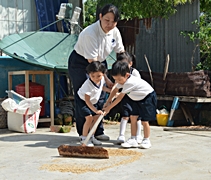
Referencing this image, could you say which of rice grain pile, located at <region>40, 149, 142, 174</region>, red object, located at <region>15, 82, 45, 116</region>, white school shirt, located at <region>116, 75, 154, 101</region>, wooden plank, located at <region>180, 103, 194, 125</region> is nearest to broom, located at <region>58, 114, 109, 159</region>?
rice grain pile, located at <region>40, 149, 142, 174</region>

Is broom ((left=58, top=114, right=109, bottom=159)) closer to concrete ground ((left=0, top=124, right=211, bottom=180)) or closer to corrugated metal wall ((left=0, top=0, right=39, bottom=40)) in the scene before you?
concrete ground ((left=0, top=124, right=211, bottom=180))

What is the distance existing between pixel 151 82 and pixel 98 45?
2642 mm

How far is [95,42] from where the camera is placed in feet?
14.8

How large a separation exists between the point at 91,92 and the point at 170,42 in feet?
10.3

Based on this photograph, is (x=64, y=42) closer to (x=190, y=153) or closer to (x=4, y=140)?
(x=4, y=140)

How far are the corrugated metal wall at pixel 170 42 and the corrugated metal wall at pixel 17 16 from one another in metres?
2.23

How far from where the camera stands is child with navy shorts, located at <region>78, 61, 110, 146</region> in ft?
14.4

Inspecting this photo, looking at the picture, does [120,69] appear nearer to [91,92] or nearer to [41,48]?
[91,92]

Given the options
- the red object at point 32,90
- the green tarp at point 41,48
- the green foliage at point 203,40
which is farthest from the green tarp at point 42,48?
the green foliage at point 203,40

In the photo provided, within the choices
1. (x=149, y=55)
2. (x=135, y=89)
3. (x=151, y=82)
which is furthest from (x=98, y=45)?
(x=149, y=55)

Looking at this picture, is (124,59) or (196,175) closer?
(196,175)

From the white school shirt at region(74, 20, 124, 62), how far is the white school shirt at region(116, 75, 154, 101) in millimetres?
441

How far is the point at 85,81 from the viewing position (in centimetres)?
466

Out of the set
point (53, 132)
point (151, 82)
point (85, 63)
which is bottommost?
point (53, 132)
